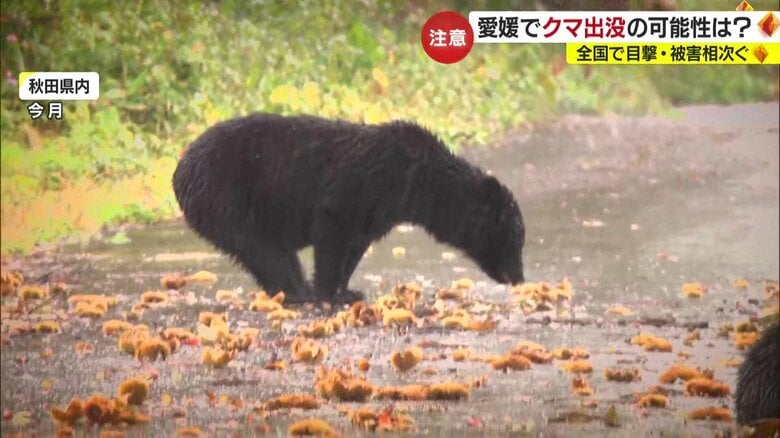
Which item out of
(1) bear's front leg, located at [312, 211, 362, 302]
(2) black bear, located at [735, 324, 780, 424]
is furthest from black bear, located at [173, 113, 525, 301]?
(2) black bear, located at [735, 324, 780, 424]

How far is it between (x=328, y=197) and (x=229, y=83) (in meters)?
0.42

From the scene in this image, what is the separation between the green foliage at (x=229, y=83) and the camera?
2730 millimetres

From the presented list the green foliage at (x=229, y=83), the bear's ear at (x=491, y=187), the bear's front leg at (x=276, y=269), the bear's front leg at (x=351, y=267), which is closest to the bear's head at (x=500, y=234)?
the bear's ear at (x=491, y=187)

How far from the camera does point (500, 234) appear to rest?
2.79 metres

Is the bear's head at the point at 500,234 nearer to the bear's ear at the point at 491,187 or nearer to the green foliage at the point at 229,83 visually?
the bear's ear at the point at 491,187

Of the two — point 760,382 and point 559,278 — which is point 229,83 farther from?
point 760,382

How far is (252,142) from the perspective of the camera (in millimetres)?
2791

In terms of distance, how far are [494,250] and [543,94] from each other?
446mm

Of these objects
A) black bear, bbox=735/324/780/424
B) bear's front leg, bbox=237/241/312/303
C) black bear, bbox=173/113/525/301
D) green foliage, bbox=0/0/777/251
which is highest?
green foliage, bbox=0/0/777/251

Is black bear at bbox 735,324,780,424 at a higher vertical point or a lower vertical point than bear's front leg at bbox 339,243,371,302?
lower

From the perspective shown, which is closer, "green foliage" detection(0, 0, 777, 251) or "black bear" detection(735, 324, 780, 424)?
"black bear" detection(735, 324, 780, 424)

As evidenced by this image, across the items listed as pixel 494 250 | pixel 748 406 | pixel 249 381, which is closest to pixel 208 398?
pixel 249 381

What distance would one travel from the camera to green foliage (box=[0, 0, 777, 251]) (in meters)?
2.73

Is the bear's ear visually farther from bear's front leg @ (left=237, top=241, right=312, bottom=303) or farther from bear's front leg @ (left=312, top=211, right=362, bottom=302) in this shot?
bear's front leg @ (left=237, top=241, right=312, bottom=303)
